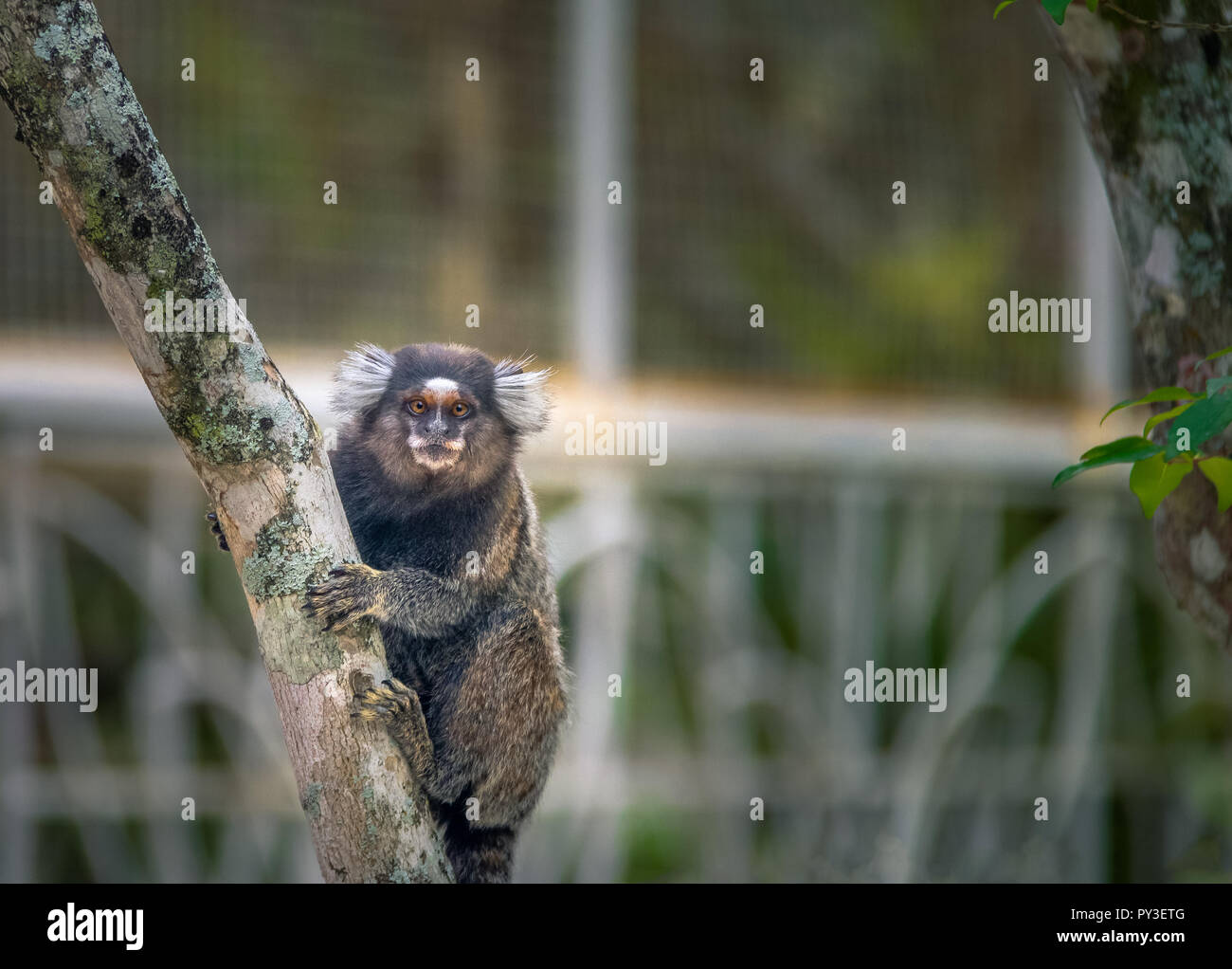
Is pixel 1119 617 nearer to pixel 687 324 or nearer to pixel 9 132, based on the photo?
pixel 687 324

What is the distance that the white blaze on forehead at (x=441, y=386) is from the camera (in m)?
4.21

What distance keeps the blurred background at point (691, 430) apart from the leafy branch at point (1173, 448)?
503cm

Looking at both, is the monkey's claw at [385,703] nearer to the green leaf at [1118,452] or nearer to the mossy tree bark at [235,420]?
the mossy tree bark at [235,420]

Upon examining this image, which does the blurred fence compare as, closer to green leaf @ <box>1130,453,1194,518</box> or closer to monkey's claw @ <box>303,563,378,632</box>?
monkey's claw @ <box>303,563,378,632</box>

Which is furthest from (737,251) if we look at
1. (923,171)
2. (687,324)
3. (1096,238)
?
(1096,238)

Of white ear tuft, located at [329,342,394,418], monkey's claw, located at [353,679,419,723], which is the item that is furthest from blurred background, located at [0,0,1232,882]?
monkey's claw, located at [353,679,419,723]

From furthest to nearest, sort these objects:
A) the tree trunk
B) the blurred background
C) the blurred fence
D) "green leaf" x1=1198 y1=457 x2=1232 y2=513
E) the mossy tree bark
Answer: the blurred background < the blurred fence < the tree trunk < the mossy tree bark < "green leaf" x1=1198 y1=457 x2=1232 y2=513

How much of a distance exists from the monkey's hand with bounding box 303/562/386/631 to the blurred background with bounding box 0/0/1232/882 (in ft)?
13.6

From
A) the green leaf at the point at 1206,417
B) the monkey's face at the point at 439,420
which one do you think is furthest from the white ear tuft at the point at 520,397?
the green leaf at the point at 1206,417

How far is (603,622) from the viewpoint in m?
7.69

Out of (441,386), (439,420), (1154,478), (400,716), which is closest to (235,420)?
(400,716)

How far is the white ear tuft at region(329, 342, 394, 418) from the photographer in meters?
4.37

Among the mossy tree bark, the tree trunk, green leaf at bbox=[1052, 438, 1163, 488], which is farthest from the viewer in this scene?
the tree trunk

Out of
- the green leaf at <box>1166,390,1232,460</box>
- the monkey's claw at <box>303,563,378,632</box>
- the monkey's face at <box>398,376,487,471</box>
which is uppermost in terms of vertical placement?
the monkey's face at <box>398,376,487,471</box>
